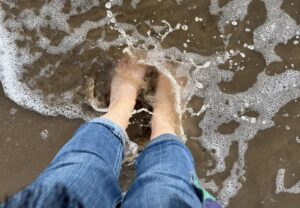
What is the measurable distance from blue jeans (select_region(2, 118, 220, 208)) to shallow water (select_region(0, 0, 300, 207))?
33cm

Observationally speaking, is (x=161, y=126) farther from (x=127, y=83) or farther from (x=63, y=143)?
(x=63, y=143)

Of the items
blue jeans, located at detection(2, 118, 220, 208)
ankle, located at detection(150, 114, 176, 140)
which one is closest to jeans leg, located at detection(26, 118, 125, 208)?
blue jeans, located at detection(2, 118, 220, 208)

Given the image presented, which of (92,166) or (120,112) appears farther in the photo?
(120,112)

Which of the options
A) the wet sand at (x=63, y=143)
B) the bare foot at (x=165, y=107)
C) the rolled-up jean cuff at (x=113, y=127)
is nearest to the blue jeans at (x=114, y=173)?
the rolled-up jean cuff at (x=113, y=127)

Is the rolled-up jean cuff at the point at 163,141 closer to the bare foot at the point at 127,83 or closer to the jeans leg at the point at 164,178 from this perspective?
the jeans leg at the point at 164,178

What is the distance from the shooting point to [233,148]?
2004mm

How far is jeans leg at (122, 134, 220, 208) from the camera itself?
1389mm

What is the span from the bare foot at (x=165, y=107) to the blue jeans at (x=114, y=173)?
0.58 ft

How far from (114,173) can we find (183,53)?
629mm

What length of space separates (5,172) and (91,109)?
1.42 ft

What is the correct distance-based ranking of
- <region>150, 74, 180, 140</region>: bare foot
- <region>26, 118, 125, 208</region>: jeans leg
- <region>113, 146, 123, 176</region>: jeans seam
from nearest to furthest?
<region>26, 118, 125, 208</region>: jeans leg → <region>113, 146, 123, 176</region>: jeans seam → <region>150, 74, 180, 140</region>: bare foot

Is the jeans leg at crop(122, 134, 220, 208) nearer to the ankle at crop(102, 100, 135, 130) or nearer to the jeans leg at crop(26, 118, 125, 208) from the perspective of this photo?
the jeans leg at crop(26, 118, 125, 208)

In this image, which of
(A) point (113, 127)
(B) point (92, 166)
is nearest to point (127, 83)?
(A) point (113, 127)

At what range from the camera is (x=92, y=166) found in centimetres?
149
